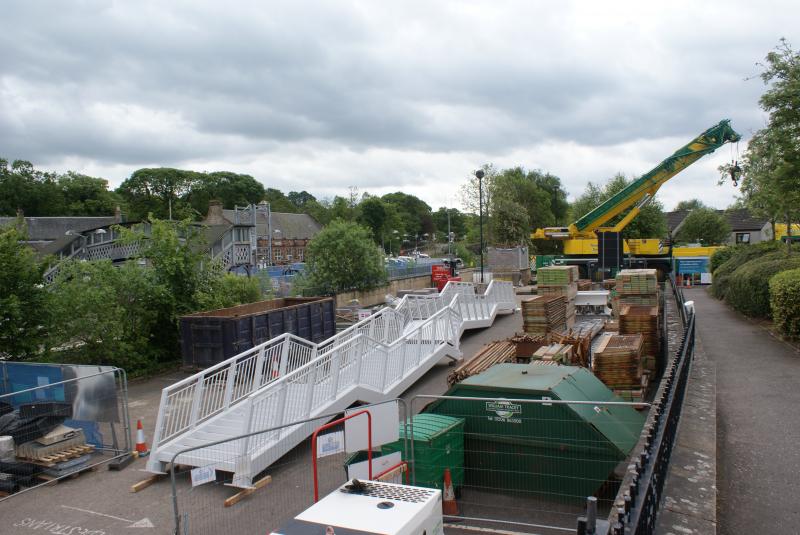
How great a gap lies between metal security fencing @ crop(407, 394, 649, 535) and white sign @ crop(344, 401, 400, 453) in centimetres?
47

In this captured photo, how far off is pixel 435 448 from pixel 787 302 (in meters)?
12.5

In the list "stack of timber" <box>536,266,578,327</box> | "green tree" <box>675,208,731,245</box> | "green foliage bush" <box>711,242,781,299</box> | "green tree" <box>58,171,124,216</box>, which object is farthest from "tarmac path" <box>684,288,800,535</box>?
"green tree" <box>58,171,124,216</box>

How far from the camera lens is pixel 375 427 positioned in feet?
21.4

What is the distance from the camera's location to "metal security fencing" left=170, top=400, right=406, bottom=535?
6.66 meters

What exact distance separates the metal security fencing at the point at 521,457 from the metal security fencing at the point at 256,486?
681 mm

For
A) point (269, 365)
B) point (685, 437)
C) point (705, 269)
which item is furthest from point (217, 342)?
point (705, 269)

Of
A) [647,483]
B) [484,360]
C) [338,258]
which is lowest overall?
[484,360]

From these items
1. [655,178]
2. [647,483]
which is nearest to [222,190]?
[655,178]

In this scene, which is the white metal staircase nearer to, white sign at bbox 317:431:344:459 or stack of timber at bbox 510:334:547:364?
stack of timber at bbox 510:334:547:364

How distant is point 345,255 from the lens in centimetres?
3059

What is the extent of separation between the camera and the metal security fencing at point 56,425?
8914 mm

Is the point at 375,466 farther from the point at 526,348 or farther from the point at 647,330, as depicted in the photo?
the point at 647,330

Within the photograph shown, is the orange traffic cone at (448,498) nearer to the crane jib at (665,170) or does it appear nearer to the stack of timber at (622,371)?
the stack of timber at (622,371)

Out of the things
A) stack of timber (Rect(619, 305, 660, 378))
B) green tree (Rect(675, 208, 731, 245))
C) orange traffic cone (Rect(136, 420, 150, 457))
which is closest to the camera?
orange traffic cone (Rect(136, 420, 150, 457))
